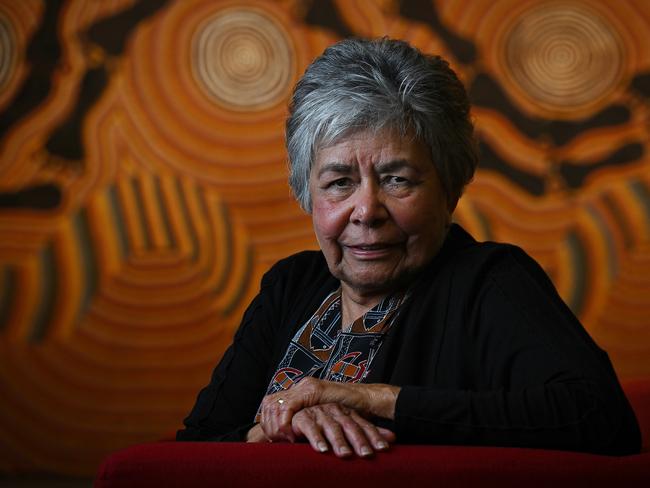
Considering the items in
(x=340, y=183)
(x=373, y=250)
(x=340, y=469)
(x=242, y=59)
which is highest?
(x=242, y=59)

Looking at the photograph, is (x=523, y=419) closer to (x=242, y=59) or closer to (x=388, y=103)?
(x=388, y=103)

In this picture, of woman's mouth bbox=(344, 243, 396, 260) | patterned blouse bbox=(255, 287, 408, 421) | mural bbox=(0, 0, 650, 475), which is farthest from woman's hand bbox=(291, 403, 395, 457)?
mural bbox=(0, 0, 650, 475)

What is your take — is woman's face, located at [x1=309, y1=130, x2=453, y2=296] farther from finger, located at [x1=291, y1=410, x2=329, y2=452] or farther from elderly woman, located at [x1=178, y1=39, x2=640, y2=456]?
finger, located at [x1=291, y1=410, x2=329, y2=452]

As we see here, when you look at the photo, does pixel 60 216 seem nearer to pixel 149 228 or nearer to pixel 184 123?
pixel 149 228

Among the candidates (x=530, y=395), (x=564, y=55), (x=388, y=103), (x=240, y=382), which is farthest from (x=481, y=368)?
(x=564, y=55)

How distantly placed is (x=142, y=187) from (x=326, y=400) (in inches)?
102

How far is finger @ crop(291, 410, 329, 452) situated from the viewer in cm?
134

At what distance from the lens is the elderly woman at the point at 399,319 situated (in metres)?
1.42

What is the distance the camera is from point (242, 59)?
12.8 feet

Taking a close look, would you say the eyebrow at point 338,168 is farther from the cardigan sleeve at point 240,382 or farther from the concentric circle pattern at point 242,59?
the concentric circle pattern at point 242,59

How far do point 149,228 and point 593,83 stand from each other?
72.5 inches

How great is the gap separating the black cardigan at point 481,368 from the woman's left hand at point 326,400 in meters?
→ 0.03

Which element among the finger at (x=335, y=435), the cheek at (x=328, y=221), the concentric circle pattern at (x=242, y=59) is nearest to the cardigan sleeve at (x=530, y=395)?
the finger at (x=335, y=435)

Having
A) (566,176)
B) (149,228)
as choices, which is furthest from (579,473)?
(149,228)
